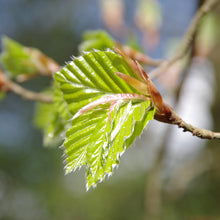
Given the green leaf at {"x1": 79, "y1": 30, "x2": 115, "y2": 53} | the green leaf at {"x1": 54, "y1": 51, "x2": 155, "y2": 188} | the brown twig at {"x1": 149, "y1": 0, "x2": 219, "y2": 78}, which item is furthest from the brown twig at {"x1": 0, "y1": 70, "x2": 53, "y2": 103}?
the green leaf at {"x1": 54, "y1": 51, "x2": 155, "y2": 188}

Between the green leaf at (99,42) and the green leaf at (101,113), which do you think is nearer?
the green leaf at (101,113)

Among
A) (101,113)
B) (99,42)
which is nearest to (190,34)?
(99,42)

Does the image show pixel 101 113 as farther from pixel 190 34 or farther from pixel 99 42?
pixel 190 34

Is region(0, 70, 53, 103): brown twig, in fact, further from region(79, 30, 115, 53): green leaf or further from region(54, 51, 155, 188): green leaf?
region(54, 51, 155, 188): green leaf

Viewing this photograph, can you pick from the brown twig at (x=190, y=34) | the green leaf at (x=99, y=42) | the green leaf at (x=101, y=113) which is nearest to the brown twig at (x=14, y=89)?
the green leaf at (x=99, y=42)

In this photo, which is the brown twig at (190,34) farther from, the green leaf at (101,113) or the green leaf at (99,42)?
the green leaf at (101,113)

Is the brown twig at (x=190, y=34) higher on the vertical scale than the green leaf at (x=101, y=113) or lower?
lower

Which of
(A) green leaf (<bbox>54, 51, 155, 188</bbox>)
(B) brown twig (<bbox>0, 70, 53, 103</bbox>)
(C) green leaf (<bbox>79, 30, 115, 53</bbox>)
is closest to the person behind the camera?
(A) green leaf (<bbox>54, 51, 155, 188</bbox>)

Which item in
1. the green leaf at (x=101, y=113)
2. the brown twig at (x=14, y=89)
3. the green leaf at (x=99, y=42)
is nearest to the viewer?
the green leaf at (x=101, y=113)
